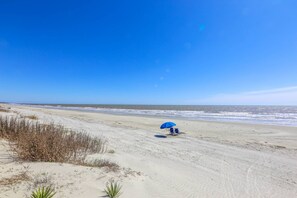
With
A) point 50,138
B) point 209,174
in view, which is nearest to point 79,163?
point 50,138

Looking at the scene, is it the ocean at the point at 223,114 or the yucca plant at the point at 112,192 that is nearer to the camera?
the yucca plant at the point at 112,192

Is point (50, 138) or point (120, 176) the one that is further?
point (50, 138)

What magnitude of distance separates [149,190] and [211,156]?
476cm

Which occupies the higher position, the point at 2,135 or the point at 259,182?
the point at 2,135

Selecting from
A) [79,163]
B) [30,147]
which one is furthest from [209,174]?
[30,147]

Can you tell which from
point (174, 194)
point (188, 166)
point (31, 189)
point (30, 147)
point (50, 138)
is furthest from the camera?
point (188, 166)

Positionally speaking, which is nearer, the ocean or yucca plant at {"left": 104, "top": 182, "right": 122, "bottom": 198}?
yucca plant at {"left": 104, "top": 182, "right": 122, "bottom": 198}

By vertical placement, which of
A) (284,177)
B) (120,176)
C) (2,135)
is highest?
(2,135)

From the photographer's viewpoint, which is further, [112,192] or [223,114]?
[223,114]

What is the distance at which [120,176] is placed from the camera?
450cm

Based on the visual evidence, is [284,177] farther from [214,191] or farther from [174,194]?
[174,194]

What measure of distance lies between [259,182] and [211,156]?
2676 mm

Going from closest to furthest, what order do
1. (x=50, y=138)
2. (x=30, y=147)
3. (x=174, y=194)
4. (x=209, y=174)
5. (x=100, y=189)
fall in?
(x=100, y=189), (x=174, y=194), (x=30, y=147), (x=50, y=138), (x=209, y=174)

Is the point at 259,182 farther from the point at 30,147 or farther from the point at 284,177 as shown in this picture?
the point at 30,147
